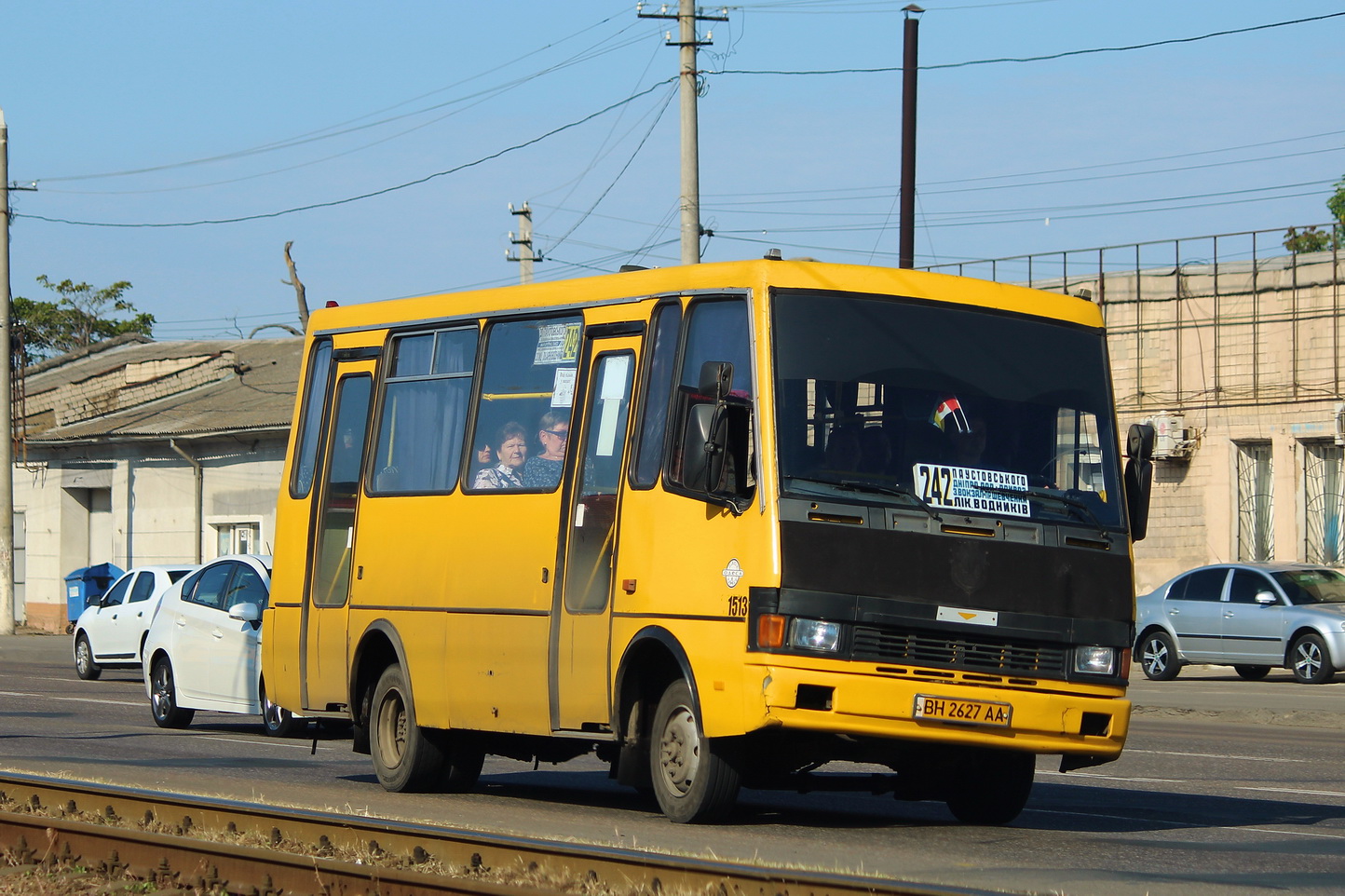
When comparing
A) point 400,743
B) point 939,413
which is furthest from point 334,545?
point 939,413

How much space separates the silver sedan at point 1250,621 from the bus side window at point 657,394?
15.5 meters

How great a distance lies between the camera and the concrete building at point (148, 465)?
4497cm

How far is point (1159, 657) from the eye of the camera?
28031 mm

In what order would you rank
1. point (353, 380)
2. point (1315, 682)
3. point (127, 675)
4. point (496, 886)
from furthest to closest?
point (127, 675) → point (1315, 682) → point (353, 380) → point (496, 886)

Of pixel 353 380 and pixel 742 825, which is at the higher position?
pixel 353 380

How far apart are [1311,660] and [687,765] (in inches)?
693

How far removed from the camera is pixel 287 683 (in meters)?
13.9

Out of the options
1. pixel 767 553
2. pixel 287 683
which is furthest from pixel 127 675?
pixel 767 553

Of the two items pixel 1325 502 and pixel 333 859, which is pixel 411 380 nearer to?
pixel 333 859

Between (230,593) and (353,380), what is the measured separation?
6062 mm

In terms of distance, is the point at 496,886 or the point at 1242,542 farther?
the point at 1242,542

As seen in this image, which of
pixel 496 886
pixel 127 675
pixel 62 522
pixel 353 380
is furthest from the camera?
pixel 62 522

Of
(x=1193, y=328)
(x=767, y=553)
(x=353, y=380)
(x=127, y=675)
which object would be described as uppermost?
(x=1193, y=328)

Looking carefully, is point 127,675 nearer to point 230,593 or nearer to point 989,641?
point 230,593
